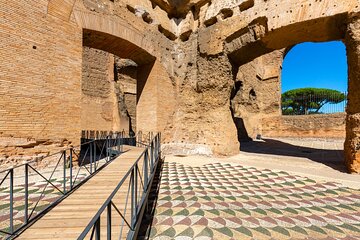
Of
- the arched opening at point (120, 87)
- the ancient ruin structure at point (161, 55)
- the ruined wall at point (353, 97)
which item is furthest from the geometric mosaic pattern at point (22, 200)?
the ruined wall at point (353, 97)

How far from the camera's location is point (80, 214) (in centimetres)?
266

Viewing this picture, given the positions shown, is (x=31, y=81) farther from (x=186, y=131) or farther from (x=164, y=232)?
(x=186, y=131)

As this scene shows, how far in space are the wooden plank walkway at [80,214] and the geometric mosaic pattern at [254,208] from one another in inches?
23.8

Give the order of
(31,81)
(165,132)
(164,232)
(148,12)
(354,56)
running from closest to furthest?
(164,232) < (31,81) < (354,56) < (148,12) < (165,132)

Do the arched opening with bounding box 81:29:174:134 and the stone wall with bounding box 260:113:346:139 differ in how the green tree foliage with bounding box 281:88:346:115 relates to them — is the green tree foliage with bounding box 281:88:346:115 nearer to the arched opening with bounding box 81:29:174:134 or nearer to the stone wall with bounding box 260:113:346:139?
the stone wall with bounding box 260:113:346:139

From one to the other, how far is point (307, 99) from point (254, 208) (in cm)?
3216

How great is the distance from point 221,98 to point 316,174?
448 cm

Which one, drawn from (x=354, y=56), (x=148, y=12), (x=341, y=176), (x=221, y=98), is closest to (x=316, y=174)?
(x=341, y=176)

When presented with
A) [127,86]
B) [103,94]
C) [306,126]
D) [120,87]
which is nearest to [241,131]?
[306,126]

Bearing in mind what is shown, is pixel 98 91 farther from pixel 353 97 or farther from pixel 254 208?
pixel 353 97

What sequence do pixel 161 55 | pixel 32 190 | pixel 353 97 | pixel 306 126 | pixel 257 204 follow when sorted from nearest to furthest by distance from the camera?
1. pixel 257 204
2. pixel 32 190
3. pixel 353 97
4. pixel 161 55
5. pixel 306 126

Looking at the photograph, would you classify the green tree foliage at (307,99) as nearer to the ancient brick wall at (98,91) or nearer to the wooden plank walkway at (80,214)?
the ancient brick wall at (98,91)

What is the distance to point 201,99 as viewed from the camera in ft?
30.0

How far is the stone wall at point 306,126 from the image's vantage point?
1454 cm
